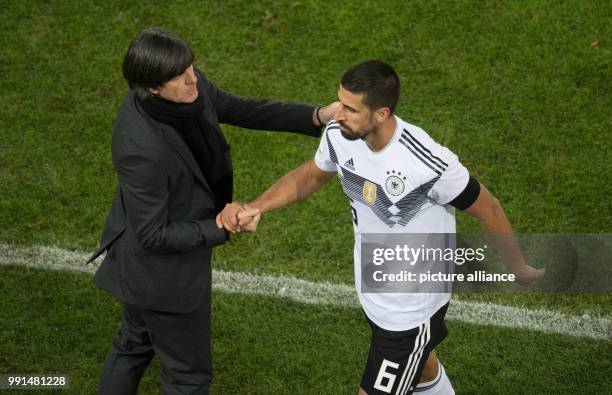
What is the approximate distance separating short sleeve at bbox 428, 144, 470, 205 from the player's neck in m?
0.23

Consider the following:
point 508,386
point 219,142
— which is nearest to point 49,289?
point 219,142

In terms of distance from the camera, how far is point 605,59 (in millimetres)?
8430

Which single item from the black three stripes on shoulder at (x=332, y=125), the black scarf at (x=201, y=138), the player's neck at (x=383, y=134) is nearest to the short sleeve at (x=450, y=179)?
the player's neck at (x=383, y=134)

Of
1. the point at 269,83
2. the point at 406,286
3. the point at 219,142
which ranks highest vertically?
the point at 219,142

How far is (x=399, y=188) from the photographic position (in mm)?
4898

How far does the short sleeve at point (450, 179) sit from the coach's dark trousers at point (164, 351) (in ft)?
4.39

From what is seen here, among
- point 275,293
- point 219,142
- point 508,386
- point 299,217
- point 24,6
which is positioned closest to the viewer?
point 219,142

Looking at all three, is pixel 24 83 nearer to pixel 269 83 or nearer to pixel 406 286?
pixel 269 83

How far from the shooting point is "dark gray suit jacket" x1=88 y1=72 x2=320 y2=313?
15.3 feet

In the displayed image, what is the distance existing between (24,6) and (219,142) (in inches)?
205

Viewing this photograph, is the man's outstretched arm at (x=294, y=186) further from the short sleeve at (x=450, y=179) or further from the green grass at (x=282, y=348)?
the green grass at (x=282, y=348)

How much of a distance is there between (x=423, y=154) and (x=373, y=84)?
40 cm

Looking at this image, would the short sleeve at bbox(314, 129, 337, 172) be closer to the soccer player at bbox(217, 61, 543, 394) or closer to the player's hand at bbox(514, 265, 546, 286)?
the soccer player at bbox(217, 61, 543, 394)

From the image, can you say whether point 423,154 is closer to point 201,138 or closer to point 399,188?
point 399,188
